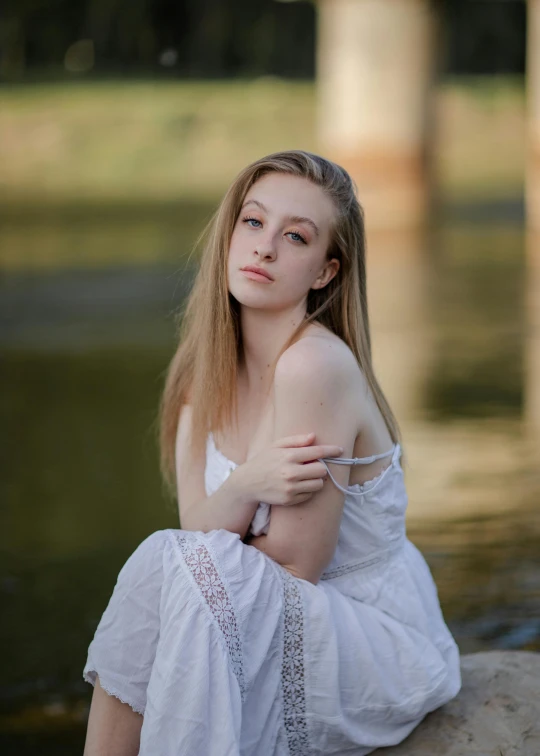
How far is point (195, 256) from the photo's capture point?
8773 millimetres

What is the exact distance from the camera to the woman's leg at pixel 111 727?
7.83ft

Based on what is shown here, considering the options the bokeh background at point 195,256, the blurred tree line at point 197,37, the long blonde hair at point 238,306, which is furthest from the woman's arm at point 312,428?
the blurred tree line at point 197,37

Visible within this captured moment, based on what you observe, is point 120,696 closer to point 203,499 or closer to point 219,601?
point 219,601

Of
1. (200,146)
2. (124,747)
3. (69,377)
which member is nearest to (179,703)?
(124,747)

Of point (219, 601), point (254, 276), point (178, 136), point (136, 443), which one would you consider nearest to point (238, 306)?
point (254, 276)

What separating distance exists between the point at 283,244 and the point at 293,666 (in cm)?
83

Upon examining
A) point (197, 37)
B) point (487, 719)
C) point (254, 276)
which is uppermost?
point (197, 37)

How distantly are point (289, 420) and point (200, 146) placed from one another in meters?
19.8

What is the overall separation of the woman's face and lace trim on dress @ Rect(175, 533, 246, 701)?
1.84 feet

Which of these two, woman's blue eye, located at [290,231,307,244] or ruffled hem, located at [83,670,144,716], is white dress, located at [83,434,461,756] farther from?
woman's blue eye, located at [290,231,307,244]

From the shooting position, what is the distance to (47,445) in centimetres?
602

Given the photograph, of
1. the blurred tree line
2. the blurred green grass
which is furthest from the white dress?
the blurred tree line

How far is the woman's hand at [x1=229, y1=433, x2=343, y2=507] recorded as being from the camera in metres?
2.42

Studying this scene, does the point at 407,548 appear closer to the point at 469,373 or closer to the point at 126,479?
the point at 126,479
